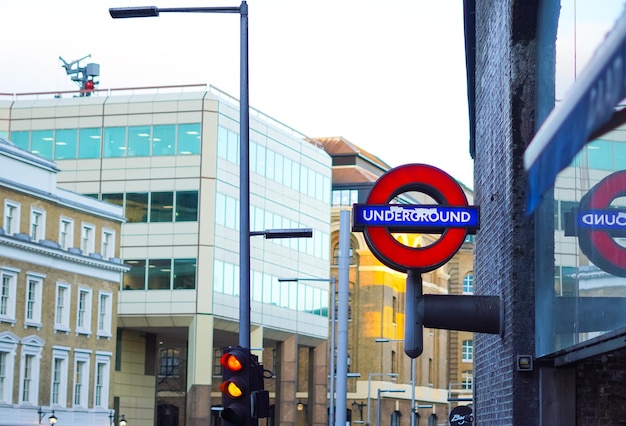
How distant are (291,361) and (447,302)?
67.2 metres

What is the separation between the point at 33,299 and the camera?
5712 cm

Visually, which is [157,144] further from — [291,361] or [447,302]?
[447,302]

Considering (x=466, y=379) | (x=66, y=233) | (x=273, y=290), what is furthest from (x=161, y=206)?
(x=466, y=379)

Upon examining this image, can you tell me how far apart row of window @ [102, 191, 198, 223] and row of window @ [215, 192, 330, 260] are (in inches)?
65.3

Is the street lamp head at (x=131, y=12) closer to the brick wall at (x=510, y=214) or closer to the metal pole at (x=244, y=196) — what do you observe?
the metal pole at (x=244, y=196)

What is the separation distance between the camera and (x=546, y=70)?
32.2 ft

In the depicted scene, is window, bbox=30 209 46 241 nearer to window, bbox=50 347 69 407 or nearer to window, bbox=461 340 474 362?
window, bbox=50 347 69 407

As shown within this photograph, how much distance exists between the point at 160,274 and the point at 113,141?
9.03 metres

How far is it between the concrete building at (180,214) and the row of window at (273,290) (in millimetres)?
102

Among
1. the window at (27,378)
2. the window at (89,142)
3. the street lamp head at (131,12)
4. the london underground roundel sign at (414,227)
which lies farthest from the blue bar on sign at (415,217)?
the window at (89,142)

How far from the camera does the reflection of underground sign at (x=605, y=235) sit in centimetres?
566

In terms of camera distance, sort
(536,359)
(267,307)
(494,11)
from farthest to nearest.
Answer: (267,307), (494,11), (536,359)

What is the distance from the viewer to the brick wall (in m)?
9.57

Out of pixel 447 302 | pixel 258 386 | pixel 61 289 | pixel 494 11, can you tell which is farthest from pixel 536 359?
pixel 61 289
